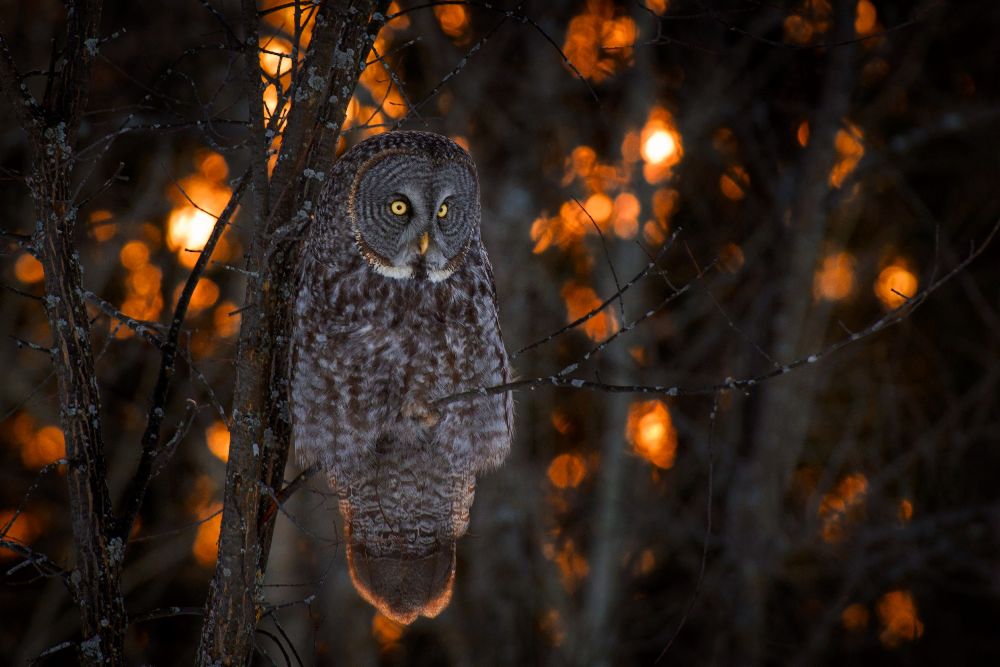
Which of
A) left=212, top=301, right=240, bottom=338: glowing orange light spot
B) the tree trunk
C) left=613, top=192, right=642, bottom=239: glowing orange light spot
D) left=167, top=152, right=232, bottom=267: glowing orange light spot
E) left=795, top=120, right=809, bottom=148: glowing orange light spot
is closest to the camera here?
the tree trunk

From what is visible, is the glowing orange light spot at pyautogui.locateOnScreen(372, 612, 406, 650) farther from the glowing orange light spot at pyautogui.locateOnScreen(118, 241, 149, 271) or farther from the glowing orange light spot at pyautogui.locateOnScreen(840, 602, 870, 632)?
the glowing orange light spot at pyautogui.locateOnScreen(840, 602, 870, 632)

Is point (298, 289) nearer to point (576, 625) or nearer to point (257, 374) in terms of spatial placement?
point (257, 374)

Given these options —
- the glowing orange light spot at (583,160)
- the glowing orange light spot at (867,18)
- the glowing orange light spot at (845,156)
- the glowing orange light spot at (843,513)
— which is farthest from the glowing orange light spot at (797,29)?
the glowing orange light spot at (843,513)

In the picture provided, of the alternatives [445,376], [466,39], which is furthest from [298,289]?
[466,39]

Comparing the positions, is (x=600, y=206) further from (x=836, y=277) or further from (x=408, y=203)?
(x=408, y=203)

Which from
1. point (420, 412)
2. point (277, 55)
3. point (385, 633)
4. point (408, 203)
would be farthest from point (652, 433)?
point (277, 55)

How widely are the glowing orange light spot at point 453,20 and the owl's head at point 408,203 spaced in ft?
19.6

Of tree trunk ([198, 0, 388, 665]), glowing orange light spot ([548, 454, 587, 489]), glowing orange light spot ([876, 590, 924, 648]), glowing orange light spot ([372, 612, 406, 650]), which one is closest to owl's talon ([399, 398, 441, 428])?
tree trunk ([198, 0, 388, 665])

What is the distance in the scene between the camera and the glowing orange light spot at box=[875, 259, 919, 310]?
8.39 metres

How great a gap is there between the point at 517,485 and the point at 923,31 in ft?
16.8

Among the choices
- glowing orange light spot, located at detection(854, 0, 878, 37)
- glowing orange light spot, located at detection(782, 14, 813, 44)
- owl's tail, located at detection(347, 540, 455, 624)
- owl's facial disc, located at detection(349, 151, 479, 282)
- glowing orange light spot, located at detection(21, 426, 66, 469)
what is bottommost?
owl's tail, located at detection(347, 540, 455, 624)

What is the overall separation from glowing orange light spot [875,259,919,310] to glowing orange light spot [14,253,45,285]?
7.43m

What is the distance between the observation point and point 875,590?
7719mm

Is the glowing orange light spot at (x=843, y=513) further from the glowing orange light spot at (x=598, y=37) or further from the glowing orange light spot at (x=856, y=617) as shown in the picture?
the glowing orange light spot at (x=598, y=37)
